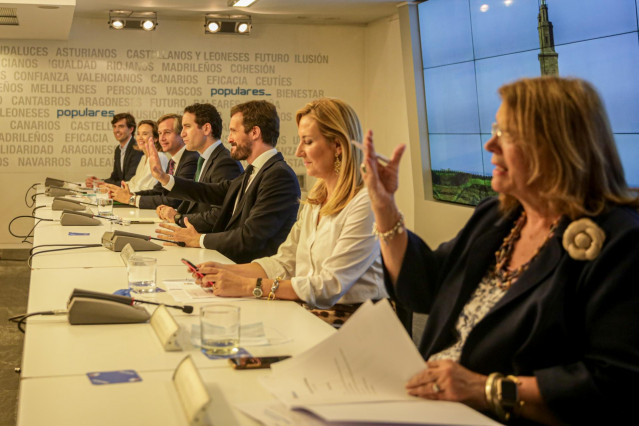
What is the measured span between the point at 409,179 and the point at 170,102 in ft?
10.2

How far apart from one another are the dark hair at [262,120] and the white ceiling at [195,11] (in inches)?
145

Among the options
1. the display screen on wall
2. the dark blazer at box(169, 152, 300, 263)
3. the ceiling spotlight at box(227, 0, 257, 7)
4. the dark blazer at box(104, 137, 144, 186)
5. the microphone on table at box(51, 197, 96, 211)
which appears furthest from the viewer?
the dark blazer at box(104, 137, 144, 186)

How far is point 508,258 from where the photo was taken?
175 cm

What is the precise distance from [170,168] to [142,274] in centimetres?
392

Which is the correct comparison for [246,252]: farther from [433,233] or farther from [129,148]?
[129,148]

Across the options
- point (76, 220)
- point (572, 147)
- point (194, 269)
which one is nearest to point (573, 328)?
point (572, 147)

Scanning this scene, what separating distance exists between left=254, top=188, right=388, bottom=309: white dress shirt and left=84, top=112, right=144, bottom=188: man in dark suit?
5.63 m

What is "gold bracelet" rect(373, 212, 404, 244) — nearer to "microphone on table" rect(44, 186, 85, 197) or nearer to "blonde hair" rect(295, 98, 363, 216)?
"blonde hair" rect(295, 98, 363, 216)

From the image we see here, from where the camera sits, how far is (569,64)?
5.32 meters

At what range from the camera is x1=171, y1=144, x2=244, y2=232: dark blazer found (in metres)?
4.32

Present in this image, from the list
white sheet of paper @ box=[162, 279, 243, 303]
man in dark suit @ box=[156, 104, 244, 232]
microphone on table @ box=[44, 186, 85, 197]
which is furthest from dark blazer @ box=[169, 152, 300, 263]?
microphone on table @ box=[44, 186, 85, 197]

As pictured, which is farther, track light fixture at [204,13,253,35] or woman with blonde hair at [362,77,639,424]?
track light fixture at [204,13,253,35]

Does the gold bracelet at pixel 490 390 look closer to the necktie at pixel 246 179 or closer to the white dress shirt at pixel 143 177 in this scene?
the necktie at pixel 246 179

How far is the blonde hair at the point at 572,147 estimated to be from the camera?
5.03 ft
